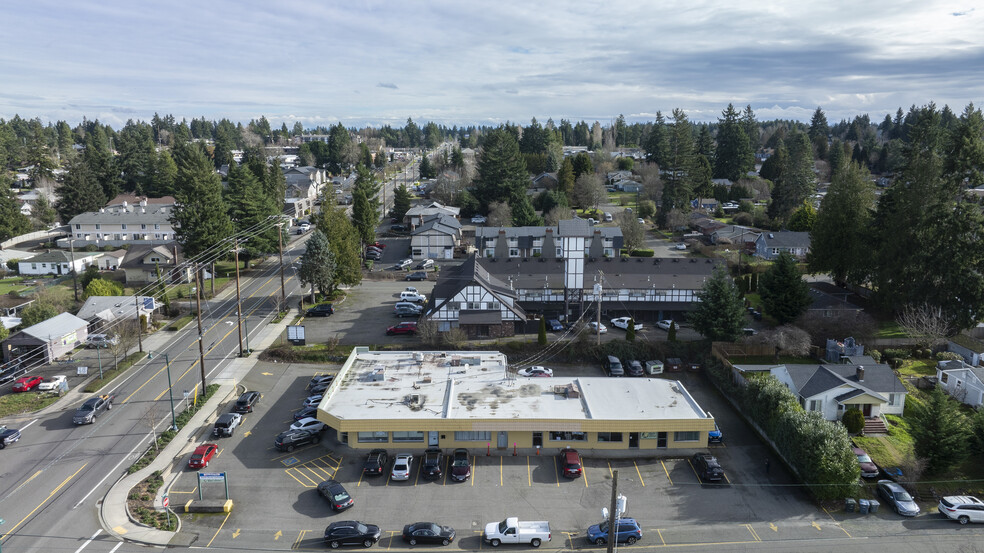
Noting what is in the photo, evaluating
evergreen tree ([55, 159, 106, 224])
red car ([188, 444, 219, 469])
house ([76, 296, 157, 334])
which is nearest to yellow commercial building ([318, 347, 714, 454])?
red car ([188, 444, 219, 469])

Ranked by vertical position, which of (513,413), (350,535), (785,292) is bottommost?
(350,535)

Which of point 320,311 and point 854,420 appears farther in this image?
point 320,311

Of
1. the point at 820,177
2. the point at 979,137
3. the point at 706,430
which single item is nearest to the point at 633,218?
the point at 979,137

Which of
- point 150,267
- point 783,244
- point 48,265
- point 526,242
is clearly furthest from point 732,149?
point 48,265

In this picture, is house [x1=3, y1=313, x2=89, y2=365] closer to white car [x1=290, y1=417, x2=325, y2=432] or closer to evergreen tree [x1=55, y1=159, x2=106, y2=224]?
white car [x1=290, y1=417, x2=325, y2=432]

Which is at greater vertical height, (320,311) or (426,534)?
(320,311)

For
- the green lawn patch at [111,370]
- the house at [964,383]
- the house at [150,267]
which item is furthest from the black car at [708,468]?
the house at [150,267]

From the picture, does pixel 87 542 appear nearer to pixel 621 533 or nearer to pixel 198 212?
pixel 621 533

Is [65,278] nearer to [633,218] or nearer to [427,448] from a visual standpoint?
[427,448]
